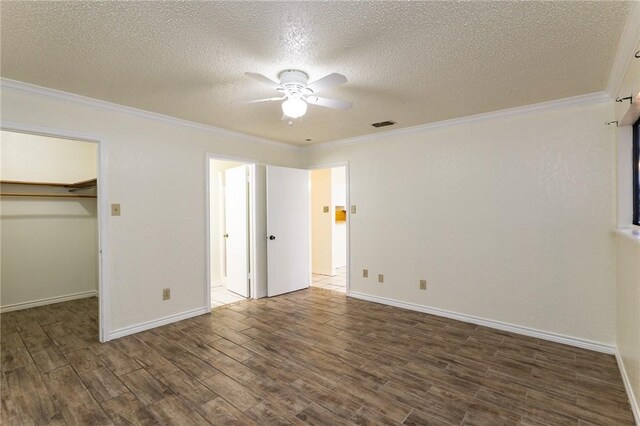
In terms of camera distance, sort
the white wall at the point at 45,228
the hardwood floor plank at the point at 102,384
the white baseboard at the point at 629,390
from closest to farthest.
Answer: the white baseboard at the point at 629,390 → the hardwood floor plank at the point at 102,384 → the white wall at the point at 45,228

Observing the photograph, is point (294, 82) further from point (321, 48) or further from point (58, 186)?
point (58, 186)

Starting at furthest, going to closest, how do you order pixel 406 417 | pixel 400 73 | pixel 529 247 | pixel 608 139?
1. pixel 529 247
2. pixel 608 139
3. pixel 400 73
4. pixel 406 417

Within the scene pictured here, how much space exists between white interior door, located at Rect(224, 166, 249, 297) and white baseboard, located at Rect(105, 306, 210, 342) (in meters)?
0.95

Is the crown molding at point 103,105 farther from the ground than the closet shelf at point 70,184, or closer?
farther from the ground

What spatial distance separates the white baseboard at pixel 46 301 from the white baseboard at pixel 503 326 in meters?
4.31

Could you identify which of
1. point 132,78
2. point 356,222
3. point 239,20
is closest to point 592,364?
point 356,222

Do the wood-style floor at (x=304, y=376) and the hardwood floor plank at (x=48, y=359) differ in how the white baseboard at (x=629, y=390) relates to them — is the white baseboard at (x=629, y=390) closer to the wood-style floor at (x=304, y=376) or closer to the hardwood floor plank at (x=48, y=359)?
the wood-style floor at (x=304, y=376)

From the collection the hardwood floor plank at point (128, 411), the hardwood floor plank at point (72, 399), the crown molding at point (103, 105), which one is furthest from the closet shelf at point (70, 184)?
the hardwood floor plank at point (128, 411)

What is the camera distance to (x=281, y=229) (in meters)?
4.87

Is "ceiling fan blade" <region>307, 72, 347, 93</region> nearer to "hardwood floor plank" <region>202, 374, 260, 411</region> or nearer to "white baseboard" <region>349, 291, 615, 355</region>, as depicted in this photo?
"hardwood floor plank" <region>202, 374, 260, 411</region>

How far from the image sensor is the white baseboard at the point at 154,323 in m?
3.19

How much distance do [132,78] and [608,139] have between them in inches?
168

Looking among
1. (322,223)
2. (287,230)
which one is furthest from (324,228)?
(287,230)

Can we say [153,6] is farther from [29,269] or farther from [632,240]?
[29,269]
